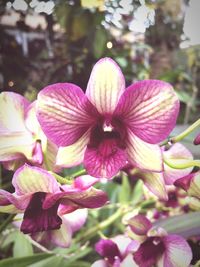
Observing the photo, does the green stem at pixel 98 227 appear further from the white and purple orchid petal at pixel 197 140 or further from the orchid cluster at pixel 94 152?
the white and purple orchid petal at pixel 197 140

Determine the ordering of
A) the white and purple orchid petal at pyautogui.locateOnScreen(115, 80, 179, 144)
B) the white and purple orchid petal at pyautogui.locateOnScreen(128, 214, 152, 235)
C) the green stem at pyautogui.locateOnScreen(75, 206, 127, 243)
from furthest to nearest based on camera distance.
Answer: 1. the green stem at pyautogui.locateOnScreen(75, 206, 127, 243)
2. the white and purple orchid petal at pyautogui.locateOnScreen(128, 214, 152, 235)
3. the white and purple orchid petal at pyautogui.locateOnScreen(115, 80, 179, 144)

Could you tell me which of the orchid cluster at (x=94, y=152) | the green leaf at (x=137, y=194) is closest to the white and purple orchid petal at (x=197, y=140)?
the orchid cluster at (x=94, y=152)

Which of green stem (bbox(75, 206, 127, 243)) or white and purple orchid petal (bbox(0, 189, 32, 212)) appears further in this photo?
green stem (bbox(75, 206, 127, 243))

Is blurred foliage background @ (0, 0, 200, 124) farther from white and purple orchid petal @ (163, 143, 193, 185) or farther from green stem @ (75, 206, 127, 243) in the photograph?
green stem @ (75, 206, 127, 243)

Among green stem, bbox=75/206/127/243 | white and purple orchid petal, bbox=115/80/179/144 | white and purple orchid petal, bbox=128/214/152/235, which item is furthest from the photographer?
green stem, bbox=75/206/127/243

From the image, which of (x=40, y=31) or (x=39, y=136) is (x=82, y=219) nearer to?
(x=39, y=136)

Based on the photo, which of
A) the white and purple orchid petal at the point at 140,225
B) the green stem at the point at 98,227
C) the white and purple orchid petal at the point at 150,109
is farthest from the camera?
the green stem at the point at 98,227

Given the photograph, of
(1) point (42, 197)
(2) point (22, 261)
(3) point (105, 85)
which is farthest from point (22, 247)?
(3) point (105, 85)

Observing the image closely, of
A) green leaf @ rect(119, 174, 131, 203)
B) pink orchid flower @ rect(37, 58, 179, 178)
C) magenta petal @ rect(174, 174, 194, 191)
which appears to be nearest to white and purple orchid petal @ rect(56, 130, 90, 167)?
pink orchid flower @ rect(37, 58, 179, 178)
